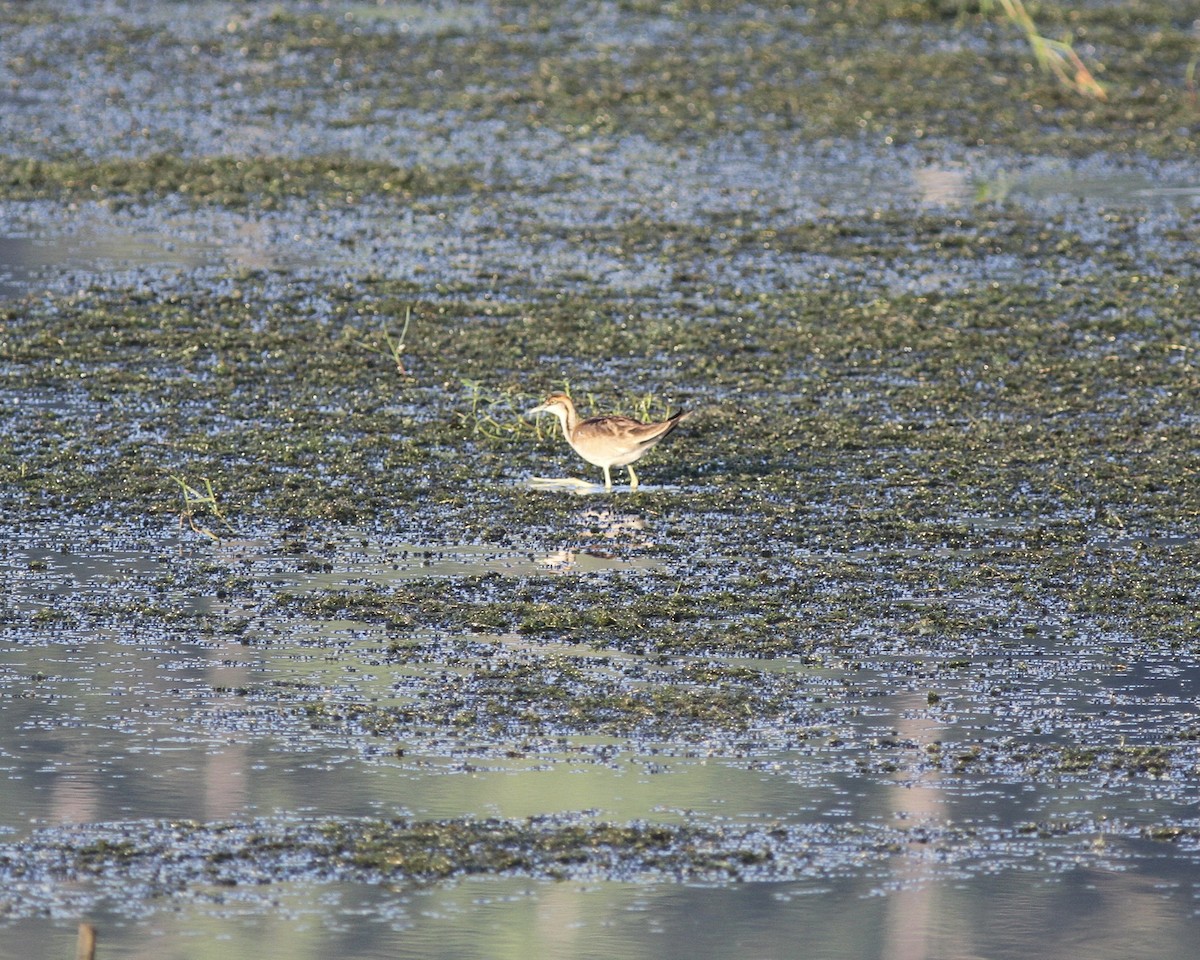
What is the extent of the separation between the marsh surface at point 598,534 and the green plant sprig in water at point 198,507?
0.10 feet

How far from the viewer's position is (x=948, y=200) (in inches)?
648

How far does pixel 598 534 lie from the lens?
9445 millimetres

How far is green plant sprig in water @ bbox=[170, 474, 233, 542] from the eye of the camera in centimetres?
930

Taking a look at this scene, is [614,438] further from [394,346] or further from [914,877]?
[914,877]

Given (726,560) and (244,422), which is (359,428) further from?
(726,560)

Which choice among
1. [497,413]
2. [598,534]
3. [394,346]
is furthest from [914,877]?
[394,346]

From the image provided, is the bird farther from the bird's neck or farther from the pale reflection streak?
the pale reflection streak

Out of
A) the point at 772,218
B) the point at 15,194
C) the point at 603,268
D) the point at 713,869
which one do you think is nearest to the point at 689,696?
the point at 713,869

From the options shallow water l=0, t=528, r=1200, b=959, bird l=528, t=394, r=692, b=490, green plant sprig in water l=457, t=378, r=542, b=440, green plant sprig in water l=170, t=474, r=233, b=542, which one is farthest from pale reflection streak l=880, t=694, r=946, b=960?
green plant sprig in water l=457, t=378, r=542, b=440

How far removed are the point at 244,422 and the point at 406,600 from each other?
9.31 ft

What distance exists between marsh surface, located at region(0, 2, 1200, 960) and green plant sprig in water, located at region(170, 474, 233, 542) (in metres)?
0.03

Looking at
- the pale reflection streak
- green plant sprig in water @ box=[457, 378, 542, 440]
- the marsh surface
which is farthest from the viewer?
green plant sprig in water @ box=[457, 378, 542, 440]

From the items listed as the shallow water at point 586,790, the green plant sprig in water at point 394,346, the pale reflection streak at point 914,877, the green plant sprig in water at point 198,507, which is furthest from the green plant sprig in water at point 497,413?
the pale reflection streak at point 914,877

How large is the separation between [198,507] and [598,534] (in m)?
1.69
